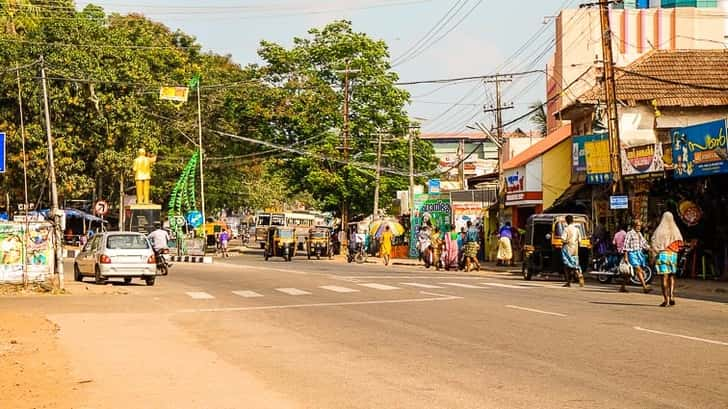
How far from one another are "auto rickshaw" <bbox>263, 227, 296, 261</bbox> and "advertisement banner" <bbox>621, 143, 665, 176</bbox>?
2584cm

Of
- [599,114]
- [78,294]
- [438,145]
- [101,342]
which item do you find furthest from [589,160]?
[438,145]

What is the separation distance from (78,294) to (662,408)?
67.2ft

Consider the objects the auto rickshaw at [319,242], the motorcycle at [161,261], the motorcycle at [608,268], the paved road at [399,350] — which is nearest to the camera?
the paved road at [399,350]

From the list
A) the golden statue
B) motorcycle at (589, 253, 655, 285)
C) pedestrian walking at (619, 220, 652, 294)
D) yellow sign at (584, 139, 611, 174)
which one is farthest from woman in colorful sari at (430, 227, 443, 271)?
pedestrian walking at (619, 220, 652, 294)

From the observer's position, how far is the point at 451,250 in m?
43.6

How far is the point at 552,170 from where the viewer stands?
49.7m

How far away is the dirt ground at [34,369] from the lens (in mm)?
10469

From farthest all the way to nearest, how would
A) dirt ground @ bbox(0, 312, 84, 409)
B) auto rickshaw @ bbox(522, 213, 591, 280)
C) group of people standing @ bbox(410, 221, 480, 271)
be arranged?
1. group of people standing @ bbox(410, 221, 480, 271)
2. auto rickshaw @ bbox(522, 213, 591, 280)
3. dirt ground @ bbox(0, 312, 84, 409)

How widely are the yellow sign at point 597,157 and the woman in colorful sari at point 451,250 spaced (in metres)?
6.03

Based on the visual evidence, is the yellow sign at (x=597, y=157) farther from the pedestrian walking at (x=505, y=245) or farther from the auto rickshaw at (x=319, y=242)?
the auto rickshaw at (x=319, y=242)

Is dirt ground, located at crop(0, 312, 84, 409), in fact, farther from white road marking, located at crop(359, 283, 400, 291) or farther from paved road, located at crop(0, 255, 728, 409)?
white road marking, located at crop(359, 283, 400, 291)

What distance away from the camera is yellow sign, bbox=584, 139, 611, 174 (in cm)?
4025

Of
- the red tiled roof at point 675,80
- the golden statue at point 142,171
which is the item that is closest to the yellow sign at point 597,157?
the red tiled roof at point 675,80

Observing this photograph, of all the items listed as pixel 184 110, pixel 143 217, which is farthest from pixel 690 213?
pixel 184 110
